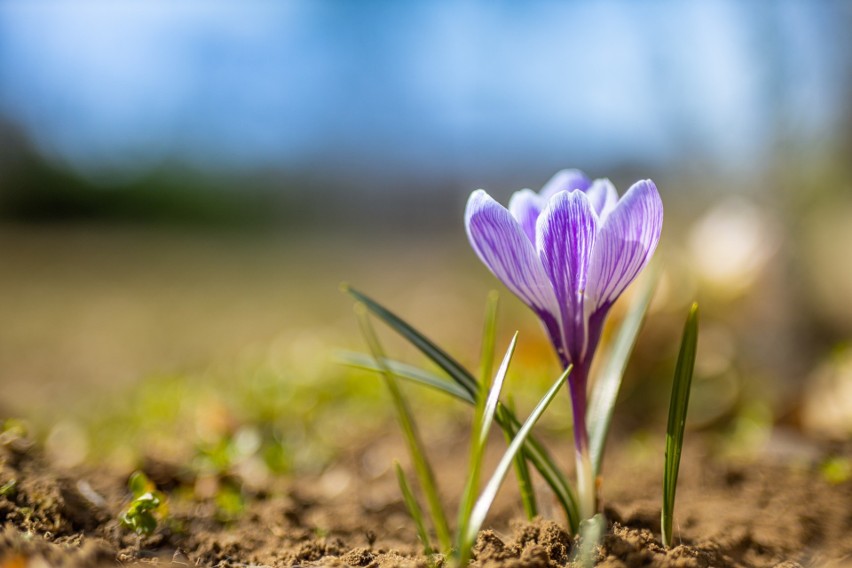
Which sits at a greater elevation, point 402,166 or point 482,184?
point 402,166

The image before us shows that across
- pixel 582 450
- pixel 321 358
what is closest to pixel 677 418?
pixel 582 450

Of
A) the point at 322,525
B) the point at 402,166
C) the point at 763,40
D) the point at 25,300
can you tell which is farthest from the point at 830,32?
the point at 402,166

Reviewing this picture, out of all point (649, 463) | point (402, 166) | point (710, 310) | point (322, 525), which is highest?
point (402, 166)

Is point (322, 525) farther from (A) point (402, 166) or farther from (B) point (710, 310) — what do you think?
(A) point (402, 166)

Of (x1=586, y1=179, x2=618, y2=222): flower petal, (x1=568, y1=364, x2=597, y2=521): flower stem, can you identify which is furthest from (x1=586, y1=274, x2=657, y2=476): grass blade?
(x1=586, y1=179, x2=618, y2=222): flower petal

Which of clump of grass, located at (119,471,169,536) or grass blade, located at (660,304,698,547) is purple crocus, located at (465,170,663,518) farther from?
clump of grass, located at (119,471,169,536)
